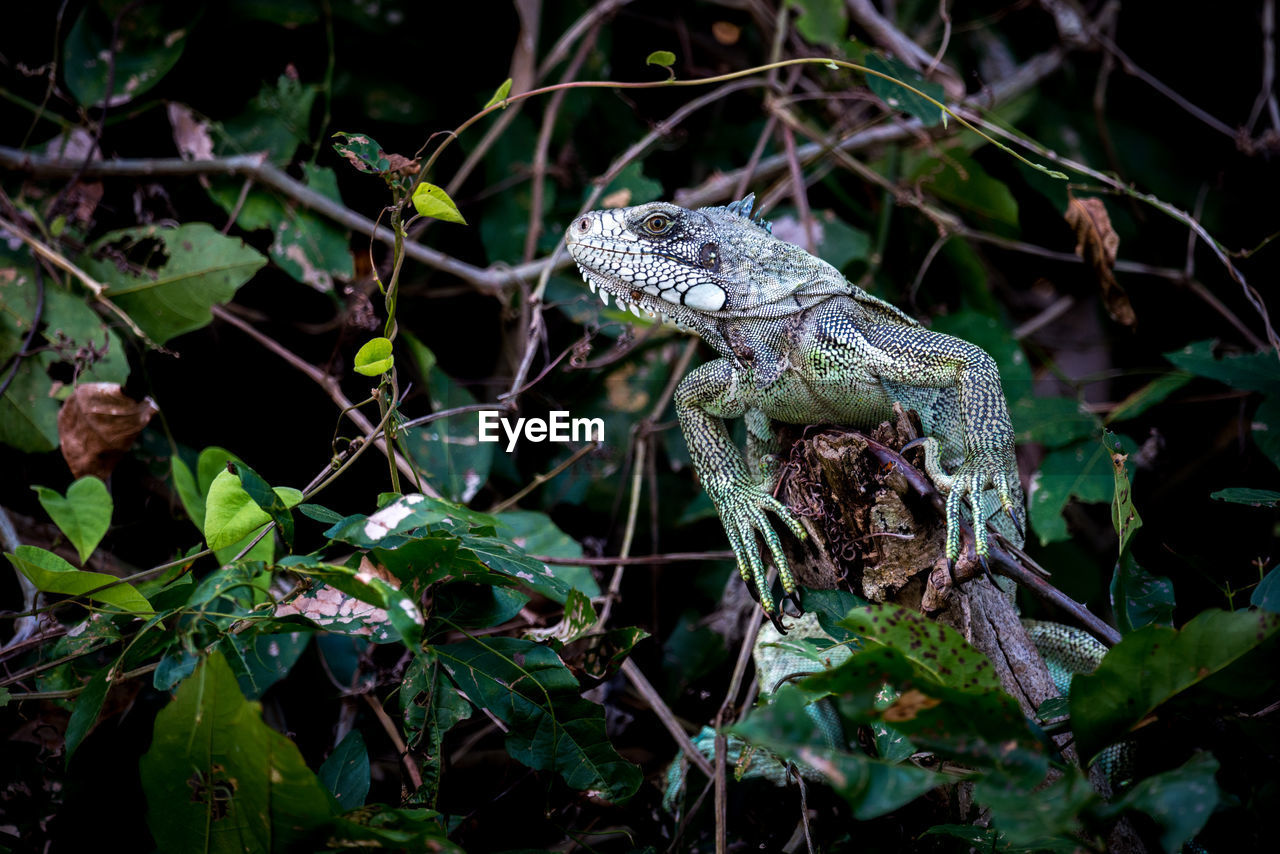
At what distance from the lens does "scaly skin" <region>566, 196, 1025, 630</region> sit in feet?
8.00

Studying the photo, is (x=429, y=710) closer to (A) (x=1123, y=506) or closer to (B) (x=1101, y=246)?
(A) (x=1123, y=506)

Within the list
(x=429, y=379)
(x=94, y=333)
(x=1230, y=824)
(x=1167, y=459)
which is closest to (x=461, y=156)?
(x=429, y=379)

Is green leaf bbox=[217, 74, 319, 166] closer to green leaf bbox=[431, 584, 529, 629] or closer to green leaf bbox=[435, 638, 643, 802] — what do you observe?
green leaf bbox=[431, 584, 529, 629]

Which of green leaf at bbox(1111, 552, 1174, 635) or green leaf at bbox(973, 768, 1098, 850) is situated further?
green leaf at bbox(1111, 552, 1174, 635)

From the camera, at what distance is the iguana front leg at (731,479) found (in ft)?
8.00

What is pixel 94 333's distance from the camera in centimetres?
324

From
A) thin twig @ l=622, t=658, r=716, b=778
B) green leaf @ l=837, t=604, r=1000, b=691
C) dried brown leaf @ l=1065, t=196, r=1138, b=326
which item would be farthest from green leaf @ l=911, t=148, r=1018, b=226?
green leaf @ l=837, t=604, r=1000, b=691

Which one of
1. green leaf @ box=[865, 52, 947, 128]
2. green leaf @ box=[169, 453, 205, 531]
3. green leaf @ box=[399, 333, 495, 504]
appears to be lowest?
green leaf @ box=[399, 333, 495, 504]

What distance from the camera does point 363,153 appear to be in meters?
2.05

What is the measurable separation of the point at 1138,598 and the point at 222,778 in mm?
2052

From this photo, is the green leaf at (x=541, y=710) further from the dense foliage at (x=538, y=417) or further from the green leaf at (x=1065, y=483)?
the green leaf at (x=1065, y=483)

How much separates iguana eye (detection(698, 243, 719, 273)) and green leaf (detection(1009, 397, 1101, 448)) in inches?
62.9

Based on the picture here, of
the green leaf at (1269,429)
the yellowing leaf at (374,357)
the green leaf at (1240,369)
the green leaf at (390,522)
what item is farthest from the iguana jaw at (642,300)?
the green leaf at (1269,429)

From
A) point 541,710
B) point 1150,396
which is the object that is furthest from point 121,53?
point 1150,396
